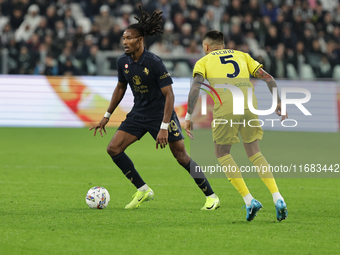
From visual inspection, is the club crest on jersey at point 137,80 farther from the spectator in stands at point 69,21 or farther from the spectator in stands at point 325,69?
the spectator in stands at point 69,21

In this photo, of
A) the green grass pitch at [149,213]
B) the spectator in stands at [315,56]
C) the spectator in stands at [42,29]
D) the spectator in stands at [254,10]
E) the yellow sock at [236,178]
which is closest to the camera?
the green grass pitch at [149,213]

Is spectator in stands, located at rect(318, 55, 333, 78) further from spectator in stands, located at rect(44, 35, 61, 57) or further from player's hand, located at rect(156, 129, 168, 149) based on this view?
player's hand, located at rect(156, 129, 168, 149)

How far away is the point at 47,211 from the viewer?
18.5ft

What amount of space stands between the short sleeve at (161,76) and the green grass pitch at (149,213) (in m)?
1.35

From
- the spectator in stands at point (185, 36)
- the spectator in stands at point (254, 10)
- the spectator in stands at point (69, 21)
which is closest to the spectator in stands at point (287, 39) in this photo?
the spectator in stands at point (254, 10)

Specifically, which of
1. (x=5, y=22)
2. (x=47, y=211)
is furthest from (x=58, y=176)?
(x=5, y=22)

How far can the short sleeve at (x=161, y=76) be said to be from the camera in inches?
223

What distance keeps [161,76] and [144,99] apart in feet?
1.35

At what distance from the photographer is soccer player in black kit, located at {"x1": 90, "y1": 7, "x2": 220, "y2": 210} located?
5.73 metres

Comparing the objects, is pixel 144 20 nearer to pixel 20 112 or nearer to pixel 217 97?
pixel 217 97

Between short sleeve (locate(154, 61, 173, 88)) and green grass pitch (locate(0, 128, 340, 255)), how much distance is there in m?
1.35

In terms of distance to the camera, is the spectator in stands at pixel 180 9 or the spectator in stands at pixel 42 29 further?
the spectator in stands at pixel 180 9

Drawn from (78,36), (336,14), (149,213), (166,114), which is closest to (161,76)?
(166,114)

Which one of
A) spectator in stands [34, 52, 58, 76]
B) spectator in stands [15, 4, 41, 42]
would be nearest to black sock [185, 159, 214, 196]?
spectator in stands [34, 52, 58, 76]
